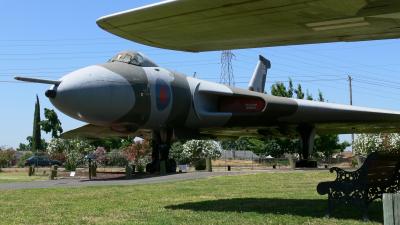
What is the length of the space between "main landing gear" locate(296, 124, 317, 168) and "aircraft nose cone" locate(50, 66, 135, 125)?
8.42 m

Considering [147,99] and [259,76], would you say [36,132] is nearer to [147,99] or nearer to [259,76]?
[259,76]

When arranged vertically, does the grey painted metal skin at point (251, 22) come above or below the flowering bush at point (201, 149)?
above

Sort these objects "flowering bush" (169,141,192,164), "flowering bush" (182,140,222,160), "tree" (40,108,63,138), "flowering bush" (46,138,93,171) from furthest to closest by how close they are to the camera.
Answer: "tree" (40,108,63,138) < "flowering bush" (169,141,192,164) < "flowering bush" (182,140,222,160) < "flowering bush" (46,138,93,171)

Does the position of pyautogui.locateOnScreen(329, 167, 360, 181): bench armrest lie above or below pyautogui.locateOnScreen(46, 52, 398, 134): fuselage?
below

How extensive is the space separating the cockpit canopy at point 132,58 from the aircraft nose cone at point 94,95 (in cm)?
156

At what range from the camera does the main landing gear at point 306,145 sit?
21.1 meters

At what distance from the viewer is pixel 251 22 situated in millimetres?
5879

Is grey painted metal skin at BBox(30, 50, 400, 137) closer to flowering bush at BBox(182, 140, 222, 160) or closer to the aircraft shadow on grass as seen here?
the aircraft shadow on grass

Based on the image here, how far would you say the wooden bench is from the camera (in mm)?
7938

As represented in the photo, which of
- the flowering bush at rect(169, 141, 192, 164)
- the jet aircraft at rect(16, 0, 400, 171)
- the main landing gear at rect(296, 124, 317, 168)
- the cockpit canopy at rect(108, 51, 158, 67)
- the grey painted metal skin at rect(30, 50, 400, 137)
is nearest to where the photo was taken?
the jet aircraft at rect(16, 0, 400, 171)

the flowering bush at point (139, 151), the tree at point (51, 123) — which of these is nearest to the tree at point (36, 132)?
the tree at point (51, 123)

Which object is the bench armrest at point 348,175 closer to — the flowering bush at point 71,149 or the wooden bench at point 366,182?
the wooden bench at point 366,182

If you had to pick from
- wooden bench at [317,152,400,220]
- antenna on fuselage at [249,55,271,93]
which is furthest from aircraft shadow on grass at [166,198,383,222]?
antenna on fuselage at [249,55,271,93]

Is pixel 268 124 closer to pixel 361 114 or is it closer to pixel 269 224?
pixel 361 114
